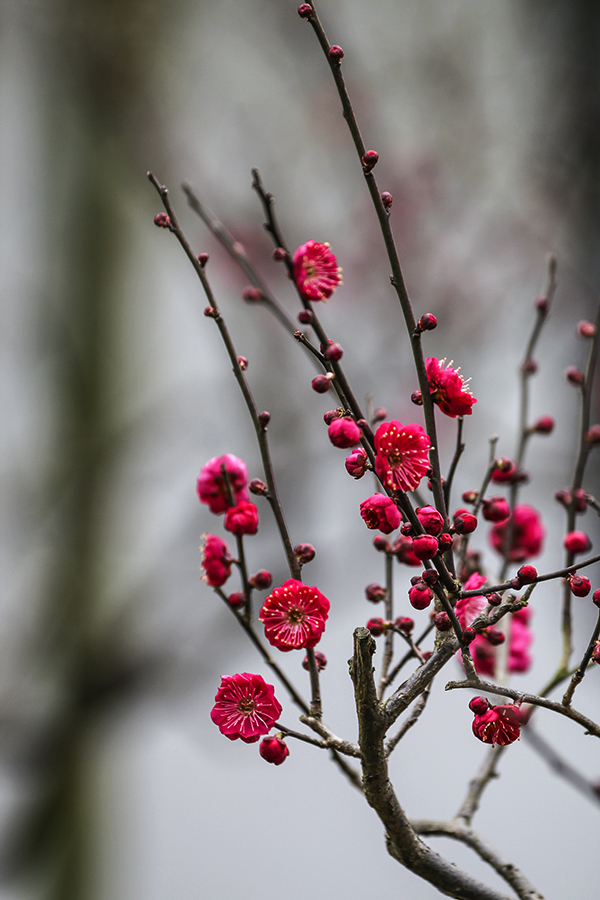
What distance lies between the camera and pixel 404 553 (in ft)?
1.19

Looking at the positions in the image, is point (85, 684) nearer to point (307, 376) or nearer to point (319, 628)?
point (307, 376)

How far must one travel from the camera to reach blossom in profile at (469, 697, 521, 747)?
0.91 ft

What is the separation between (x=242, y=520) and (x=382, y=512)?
0.10 meters

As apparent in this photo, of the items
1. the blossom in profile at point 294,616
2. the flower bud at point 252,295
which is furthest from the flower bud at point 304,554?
the flower bud at point 252,295

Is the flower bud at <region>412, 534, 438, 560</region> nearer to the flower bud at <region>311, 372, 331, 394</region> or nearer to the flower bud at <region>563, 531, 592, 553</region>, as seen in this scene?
the flower bud at <region>311, 372, 331, 394</region>

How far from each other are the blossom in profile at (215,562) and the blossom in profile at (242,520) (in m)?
0.01

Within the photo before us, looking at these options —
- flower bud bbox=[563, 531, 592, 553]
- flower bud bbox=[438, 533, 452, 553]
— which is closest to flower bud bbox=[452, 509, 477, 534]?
flower bud bbox=[438, 533, 452, 553]

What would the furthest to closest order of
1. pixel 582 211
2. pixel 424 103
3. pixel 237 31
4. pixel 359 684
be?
pixel 237 31 < pixel 424 103 < pixel 582 211 < pixel 359 684

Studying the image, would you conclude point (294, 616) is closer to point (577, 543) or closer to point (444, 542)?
point (444, 542)

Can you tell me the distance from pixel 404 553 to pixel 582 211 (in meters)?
1.06

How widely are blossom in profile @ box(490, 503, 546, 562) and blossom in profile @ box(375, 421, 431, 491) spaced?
22 centimetres

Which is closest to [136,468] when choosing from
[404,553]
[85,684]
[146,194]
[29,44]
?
[85,684]

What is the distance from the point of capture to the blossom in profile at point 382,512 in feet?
0.90

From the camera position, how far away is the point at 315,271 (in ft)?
1.01
